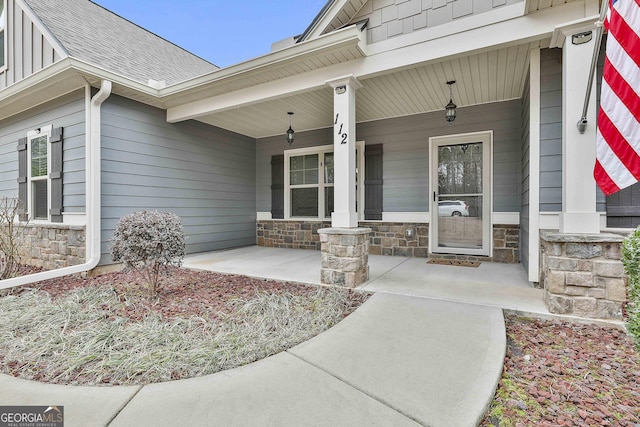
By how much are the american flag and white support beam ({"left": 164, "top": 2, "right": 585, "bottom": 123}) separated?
66cm

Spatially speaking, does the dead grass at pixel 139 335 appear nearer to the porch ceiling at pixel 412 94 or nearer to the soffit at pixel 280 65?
the soffit at pixel 280 65

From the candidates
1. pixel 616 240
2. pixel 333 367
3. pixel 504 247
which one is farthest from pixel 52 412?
pixel 504 247

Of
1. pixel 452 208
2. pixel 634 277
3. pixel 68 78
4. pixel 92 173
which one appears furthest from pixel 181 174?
pixel 634 277

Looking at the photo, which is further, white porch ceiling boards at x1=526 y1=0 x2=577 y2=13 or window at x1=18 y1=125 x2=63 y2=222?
window at x1=18 y1=125 x2=63 y2=222

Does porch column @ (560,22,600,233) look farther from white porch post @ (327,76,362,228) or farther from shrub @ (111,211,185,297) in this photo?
shrub @ (111,211,185,297)

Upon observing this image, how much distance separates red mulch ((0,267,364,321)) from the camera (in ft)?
9.57

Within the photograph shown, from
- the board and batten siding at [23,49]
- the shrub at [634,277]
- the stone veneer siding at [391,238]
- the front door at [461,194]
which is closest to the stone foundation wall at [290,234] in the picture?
the stone veneer siding at [391,238]

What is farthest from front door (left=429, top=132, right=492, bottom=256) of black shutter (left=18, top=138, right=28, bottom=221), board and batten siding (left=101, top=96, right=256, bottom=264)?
black shutter (left=18, top=138, right=28, bottom=221)

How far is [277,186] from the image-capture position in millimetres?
6871

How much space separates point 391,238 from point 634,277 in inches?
163

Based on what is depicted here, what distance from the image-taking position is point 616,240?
2.37 metres

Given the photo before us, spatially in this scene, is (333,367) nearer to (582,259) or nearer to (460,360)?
(460,360)

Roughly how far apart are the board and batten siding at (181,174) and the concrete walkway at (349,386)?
3415 mm

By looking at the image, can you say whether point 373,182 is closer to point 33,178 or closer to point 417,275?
point 417,275
